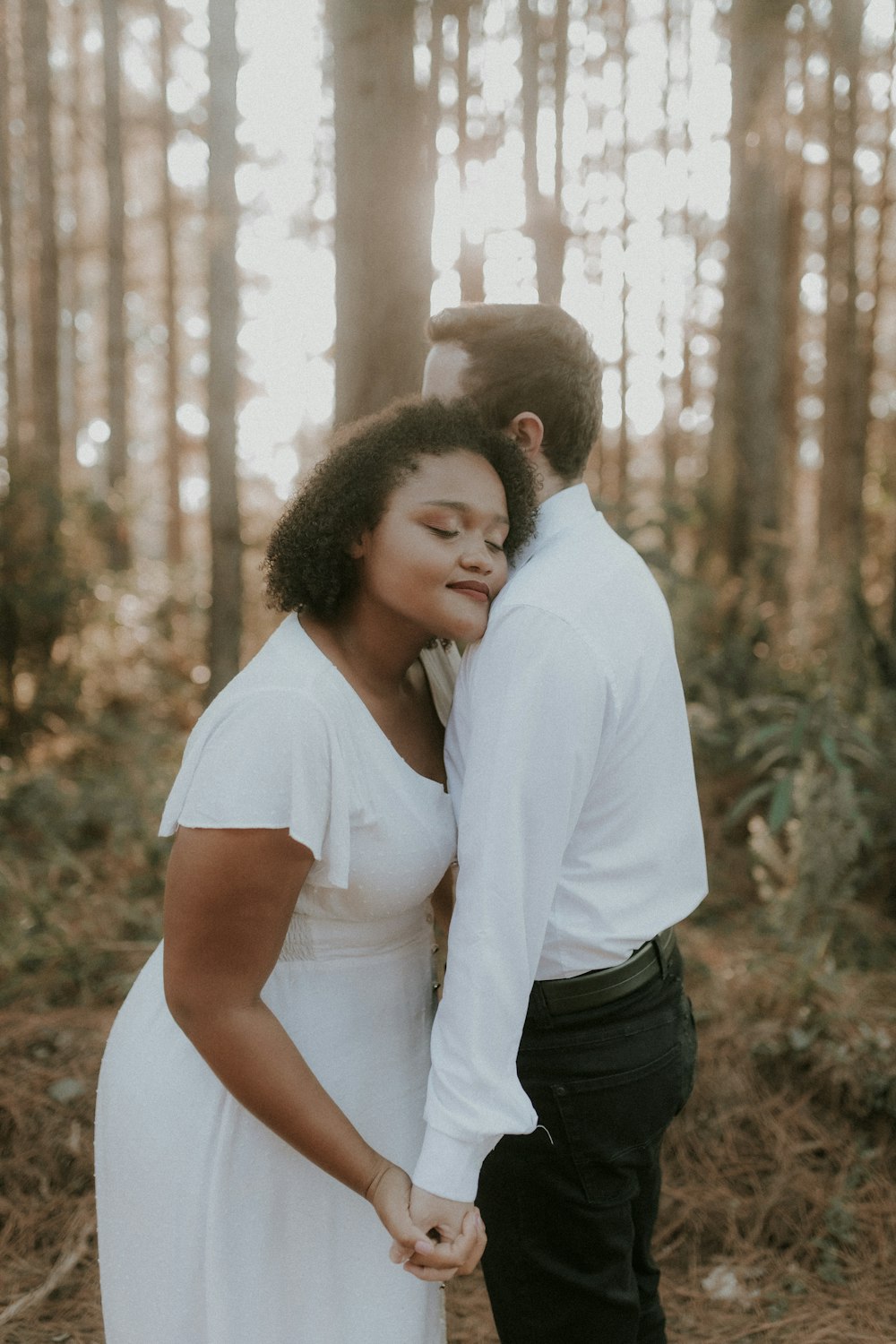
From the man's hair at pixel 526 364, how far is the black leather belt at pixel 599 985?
88 cm

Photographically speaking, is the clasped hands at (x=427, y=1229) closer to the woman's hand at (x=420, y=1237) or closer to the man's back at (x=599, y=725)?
the woman's hand at (x=420, y=1237)

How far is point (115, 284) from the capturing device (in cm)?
1242

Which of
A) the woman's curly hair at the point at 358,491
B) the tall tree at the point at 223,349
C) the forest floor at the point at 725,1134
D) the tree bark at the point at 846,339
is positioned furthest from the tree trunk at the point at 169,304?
the woman's curly hair at the point at 358,491

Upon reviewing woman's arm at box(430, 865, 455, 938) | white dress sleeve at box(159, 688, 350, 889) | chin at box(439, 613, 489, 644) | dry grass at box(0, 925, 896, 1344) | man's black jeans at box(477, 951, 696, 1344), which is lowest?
dry grass at box(0, 925, 896, 1344)

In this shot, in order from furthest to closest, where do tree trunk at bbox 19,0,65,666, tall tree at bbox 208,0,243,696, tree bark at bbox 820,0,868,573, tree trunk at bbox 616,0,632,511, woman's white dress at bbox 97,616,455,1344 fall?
1. tree trunk at bbox 616,0,632,511
2. tree trunk at bbox 19,0,65,666
3. tree bark at bbox 820,0,868,573
4. tall tree at bbox 208,0,243,696
5. woman's white dress at bbox 97,616,455,1344

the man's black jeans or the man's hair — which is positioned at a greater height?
the man's hair

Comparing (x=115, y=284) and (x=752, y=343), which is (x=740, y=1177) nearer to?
(x=752, y=343)

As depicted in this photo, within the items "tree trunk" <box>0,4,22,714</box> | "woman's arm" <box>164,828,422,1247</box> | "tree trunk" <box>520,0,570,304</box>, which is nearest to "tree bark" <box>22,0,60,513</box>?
"tree trunk" <box>0,4,22,714</box>

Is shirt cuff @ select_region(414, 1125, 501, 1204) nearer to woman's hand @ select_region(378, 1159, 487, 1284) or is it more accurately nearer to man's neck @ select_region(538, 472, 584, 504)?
woman's hand @ select_region(378, 1159, 487, 1284)

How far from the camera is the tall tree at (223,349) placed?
22.7ft

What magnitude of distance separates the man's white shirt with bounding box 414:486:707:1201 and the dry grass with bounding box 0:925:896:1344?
1.64m

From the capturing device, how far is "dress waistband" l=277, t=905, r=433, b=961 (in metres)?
1.66

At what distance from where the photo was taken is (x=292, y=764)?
4.84 feet

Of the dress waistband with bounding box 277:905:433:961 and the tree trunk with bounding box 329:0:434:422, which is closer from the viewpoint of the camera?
the dress waistband with bounding box 277:905:433:961
